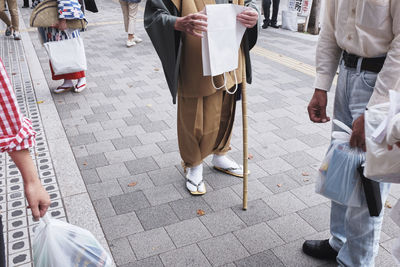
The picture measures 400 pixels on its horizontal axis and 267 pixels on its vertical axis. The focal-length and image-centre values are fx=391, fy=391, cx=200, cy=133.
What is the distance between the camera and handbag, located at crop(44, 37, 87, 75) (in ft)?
17.0

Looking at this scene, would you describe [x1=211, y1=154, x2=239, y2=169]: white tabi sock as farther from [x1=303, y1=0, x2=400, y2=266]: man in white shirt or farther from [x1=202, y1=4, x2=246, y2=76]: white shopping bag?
[x1=303, y1=0, x2=400, y2=266]: man in white shirt

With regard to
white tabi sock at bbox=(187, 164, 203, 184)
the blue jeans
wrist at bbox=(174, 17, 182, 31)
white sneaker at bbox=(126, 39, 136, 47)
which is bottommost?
white tabi sock at bbox=(187, 164, 203, 184)

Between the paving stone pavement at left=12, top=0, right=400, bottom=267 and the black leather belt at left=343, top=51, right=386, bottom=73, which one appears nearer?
the black leather belt at left=343, top=51, right=386, bottom=73

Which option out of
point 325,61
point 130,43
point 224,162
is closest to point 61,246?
point 325,61

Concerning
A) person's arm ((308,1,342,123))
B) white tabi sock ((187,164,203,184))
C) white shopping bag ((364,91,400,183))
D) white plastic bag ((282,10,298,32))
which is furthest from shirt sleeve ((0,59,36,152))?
white plastic bag ((282,10,298,32))

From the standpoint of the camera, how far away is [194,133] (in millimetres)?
3217

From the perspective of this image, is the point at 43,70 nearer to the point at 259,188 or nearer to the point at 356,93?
the point at 259,188

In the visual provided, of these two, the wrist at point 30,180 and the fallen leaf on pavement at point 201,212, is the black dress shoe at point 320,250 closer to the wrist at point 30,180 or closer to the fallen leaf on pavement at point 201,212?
the fallen leaf on pavement at point 201,212

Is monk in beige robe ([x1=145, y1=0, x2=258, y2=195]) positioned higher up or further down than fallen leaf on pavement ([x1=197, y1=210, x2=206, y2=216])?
higher up

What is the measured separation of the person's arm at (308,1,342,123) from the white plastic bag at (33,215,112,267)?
1.58m

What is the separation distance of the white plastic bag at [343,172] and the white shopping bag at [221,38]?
0.98 meters

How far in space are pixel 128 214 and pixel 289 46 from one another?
665 cm

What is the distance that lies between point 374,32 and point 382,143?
68cm

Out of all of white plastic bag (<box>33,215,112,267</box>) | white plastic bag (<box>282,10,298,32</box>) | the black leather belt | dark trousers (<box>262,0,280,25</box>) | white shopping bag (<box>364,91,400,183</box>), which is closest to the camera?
white shopping bag (<box>364,91,400,183</box>)
